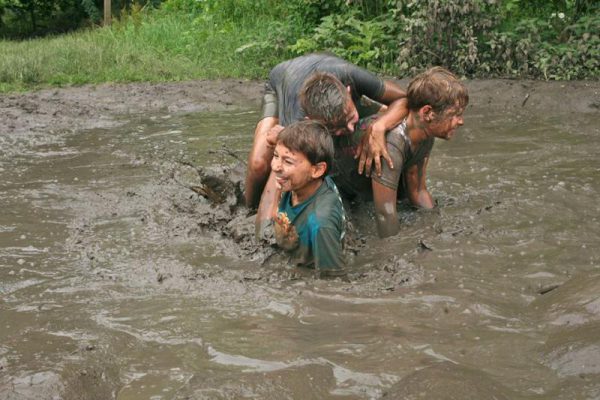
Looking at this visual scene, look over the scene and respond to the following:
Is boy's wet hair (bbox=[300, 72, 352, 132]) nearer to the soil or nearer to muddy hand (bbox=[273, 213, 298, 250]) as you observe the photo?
muddy hand (bbox=[273, 213, 298, 250])

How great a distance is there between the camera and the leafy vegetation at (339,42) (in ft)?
35.2

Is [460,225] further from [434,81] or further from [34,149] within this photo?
[34,149]

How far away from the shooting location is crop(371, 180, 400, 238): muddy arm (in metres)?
5.06

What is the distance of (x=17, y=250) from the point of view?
5.06 m

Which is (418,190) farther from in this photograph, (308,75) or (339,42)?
(339,42)

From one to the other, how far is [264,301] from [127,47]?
33.4 feet

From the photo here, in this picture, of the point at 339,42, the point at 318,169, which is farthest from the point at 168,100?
the point at 318,169

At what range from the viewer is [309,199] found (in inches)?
178

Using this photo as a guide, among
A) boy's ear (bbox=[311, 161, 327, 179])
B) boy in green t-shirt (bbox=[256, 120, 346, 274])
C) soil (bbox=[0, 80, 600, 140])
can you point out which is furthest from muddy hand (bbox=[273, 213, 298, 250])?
soil (bbox=[0, 80, 600, 140])

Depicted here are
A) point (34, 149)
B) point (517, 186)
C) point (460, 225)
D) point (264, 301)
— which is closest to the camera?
point (264, 301)

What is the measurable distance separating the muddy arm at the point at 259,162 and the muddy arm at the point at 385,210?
0.77 meters

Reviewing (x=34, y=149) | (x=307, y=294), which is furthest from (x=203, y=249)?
(x=34, y=149)

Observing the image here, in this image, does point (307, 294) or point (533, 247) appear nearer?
point (307, 294)

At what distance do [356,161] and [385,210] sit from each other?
1.63 ft
